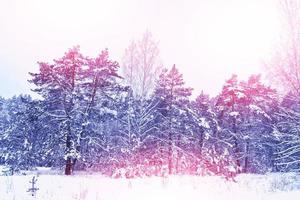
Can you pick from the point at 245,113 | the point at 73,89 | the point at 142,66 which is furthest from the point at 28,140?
the point at 245,113

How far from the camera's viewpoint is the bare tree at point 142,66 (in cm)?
2702

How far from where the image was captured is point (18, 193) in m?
10.8

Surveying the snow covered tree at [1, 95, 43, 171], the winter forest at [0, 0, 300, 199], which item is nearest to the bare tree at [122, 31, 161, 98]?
the winter forest at [0, 0, 300, 199]

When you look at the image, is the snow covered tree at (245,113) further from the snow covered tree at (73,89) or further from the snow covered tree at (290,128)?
the snow covered tree at (290,128)

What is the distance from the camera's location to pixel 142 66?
89.8ft

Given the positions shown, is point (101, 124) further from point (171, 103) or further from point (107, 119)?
point (171, 103)

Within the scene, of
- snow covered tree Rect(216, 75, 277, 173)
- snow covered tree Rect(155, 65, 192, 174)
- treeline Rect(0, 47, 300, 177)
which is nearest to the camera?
Answer: treeline Rect(0, 47, 300, 177)

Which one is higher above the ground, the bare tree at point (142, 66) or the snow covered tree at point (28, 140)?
the bare tree at point (142, 66)

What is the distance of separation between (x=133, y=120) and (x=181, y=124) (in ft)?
28.7

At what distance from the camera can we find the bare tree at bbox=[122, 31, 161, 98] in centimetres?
2702

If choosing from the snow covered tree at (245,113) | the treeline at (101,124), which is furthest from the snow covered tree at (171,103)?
Result: the snow covered tree at (245,113)

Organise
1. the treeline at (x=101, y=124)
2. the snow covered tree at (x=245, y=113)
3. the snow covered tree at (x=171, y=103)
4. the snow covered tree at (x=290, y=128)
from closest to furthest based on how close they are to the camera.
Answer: the snow covered tree at (x=290, y=128)
the treeline at (x=101, y=124)
the snow covered tree at (x=171, y=103)
the snow covered tree at (x=245, y=113)

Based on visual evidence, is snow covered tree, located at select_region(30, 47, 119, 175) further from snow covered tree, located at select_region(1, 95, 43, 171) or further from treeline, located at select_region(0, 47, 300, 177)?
snow covered tree, located at select_region(1, 95, 43, 171)

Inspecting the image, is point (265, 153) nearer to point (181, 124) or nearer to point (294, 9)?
point (181, 124)
